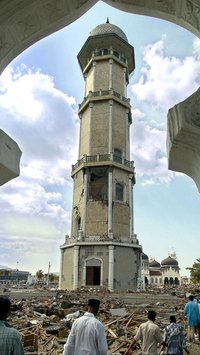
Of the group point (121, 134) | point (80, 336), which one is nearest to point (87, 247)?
point (121, 134)

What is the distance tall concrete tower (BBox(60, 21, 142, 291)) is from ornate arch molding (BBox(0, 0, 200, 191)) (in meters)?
33.8

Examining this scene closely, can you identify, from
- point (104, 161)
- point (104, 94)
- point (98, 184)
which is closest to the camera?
point (104, 161)

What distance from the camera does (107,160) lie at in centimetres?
4031

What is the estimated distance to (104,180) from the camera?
134 ft

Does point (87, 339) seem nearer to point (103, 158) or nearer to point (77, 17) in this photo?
point (77, 17)

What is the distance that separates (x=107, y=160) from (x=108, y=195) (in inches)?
170

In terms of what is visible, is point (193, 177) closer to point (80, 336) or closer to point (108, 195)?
point (80, 336)

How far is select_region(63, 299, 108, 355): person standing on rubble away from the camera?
3.54 metres

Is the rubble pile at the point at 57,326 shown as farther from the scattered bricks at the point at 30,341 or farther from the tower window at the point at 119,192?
the tower window at the point at 119,192

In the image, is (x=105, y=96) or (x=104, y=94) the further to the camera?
(x=104, y=94)

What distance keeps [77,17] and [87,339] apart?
11.4 ft

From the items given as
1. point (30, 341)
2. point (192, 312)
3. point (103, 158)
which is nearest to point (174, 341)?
point (192, 312)

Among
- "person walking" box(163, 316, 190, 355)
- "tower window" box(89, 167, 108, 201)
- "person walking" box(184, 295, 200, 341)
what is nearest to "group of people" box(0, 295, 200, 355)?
"person walking" box(163, 316, 190, 355)

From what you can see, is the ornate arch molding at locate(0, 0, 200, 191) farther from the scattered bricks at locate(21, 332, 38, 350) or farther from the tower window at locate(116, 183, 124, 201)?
the tower window at locate(116, 183, 124, 201)
